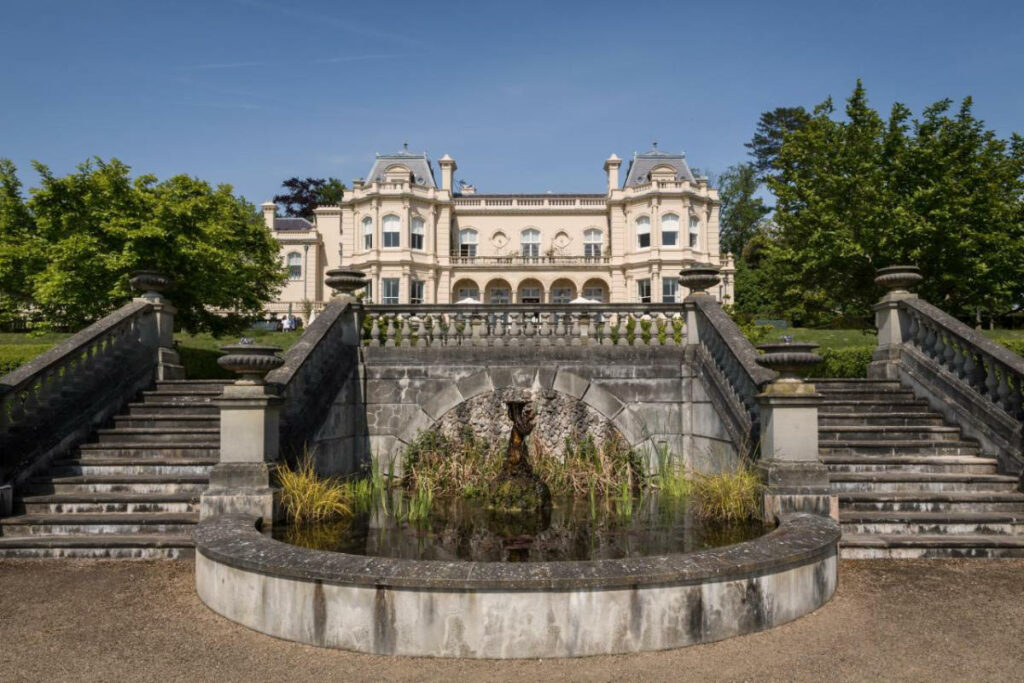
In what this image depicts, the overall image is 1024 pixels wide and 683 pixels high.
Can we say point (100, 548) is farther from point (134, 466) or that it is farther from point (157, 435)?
point (157, 435)

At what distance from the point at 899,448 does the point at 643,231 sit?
33702 mm

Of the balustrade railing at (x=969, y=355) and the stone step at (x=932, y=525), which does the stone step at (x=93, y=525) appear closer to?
the stone step at (x=932, y=525)

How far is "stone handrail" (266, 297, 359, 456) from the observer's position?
7.59 m

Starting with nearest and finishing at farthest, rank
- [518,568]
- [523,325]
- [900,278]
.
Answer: [518,568] < [900,278] < [523,325]

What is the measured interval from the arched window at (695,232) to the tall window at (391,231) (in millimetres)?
18455

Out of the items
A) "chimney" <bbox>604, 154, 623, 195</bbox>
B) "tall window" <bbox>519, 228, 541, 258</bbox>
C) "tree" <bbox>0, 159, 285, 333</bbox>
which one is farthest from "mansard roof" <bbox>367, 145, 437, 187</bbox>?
"tree" <bbox>0, 159, 285, 333</bbox>

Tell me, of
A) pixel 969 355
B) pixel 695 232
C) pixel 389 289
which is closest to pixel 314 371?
pixel 969 355

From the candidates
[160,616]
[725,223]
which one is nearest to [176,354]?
[160,616]

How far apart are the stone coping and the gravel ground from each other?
1.48 ft

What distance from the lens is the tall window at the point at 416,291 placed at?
39719 mm

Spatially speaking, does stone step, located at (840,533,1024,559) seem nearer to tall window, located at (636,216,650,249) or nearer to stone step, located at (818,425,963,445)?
stone step, located at (818,425,963,445)

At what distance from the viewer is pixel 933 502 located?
22.5 feet

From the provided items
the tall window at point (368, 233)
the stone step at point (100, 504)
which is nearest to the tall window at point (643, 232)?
the tall window at point (368, 233)

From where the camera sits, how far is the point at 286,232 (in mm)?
46750
